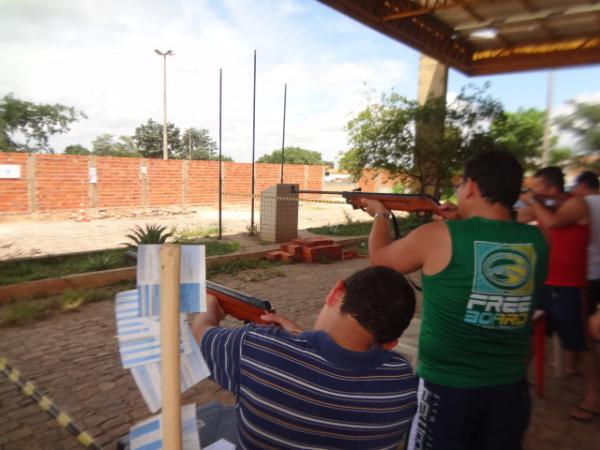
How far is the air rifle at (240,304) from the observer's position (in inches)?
68.1

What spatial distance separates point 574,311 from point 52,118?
3004cm

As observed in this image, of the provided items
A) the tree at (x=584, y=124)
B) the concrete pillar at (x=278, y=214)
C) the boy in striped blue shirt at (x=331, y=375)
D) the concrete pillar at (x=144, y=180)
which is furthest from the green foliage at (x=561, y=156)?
the boy in striped blue shirt at (x=331, y=375)

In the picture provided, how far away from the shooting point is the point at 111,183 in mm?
18766

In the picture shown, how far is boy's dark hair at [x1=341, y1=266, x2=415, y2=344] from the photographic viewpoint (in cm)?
123

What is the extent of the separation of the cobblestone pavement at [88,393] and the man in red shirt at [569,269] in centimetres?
28

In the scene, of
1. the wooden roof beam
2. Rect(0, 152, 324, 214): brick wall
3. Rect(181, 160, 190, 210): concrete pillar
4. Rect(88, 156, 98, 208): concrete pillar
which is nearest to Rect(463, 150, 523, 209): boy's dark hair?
the wooden roof beam

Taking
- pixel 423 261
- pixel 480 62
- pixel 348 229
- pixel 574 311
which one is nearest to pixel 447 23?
pixel 480 62

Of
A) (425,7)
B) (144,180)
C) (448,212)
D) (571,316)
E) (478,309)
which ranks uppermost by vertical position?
(425,7)

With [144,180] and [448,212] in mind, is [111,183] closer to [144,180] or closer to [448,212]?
[144,180]

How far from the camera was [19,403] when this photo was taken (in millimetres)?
3154

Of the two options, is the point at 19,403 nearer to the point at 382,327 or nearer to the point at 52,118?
the point at 382,327

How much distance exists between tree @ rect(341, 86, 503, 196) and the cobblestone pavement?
978 centimetres

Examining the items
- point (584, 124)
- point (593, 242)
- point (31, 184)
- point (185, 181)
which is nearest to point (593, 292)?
point (593, 242)

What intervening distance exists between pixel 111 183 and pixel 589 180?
19190 mm
